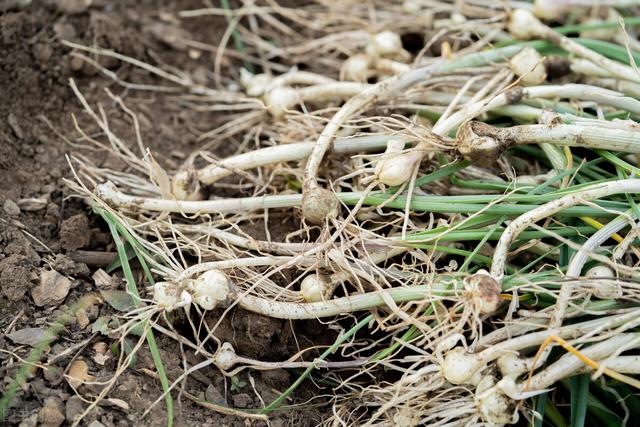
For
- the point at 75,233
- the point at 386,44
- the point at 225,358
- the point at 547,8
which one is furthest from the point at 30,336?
the point at 547,8

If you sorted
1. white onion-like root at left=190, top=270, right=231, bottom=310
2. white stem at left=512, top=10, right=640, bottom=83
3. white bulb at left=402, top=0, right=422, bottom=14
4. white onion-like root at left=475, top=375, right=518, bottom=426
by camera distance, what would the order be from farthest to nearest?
white bulb at left=402, top=0, right=422, bottom=14
white stem at left=512, top=10, right=640, bottom=83
white onion-like root at left=190, top=270, right=231, bottom=310
white onion-like root at left=475, top=375, right=518, bottom=426

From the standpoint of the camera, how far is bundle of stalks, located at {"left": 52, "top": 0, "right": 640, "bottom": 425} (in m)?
1.17

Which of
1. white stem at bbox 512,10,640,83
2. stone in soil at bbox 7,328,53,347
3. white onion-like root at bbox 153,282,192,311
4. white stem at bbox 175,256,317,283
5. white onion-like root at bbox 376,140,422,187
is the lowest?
stone in soil at bbox 7,328,53,347

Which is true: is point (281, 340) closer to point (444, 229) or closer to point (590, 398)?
point (444, 229)

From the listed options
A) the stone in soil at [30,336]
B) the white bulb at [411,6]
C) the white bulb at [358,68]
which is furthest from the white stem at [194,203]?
the white bulb at [411,6]

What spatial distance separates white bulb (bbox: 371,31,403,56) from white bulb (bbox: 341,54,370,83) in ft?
0.13

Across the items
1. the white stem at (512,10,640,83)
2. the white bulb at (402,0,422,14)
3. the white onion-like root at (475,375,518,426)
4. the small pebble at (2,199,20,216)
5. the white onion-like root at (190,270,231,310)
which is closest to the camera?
the white onion-like root at (475,375,518,426)

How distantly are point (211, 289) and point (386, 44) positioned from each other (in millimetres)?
877

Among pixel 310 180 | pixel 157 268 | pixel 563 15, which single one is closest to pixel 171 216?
pixel 157 268

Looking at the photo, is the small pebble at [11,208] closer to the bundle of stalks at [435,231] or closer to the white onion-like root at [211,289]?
the bundle of stalks at [435,231]

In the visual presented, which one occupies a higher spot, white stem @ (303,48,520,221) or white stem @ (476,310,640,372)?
white stem @ (303,48,520,221)

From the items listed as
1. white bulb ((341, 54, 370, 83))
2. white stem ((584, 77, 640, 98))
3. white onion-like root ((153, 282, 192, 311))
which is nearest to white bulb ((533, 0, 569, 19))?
white stem ((584, 77, 640, 98))

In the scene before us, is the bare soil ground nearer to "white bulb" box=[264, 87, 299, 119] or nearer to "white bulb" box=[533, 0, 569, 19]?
"white bulb" box=[264, 87, 299, 119]

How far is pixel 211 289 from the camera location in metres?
1.22
